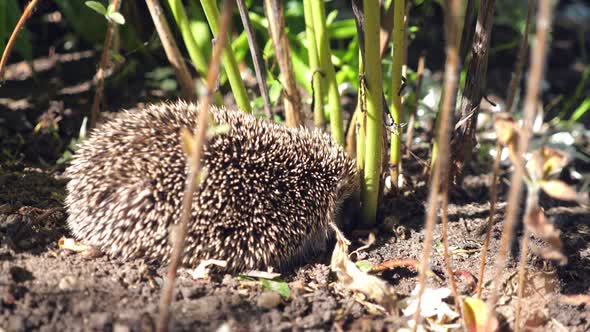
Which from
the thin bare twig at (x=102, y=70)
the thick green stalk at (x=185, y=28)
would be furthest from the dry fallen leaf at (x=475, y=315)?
the thin bare twig at (x=102, y=70)

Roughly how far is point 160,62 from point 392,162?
230cm

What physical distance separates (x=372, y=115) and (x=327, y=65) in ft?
1.89

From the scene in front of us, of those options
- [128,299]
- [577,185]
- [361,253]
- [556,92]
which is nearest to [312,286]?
[361,253]

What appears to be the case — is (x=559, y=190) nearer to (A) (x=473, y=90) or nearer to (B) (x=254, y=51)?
(A) (x=473, y=90)

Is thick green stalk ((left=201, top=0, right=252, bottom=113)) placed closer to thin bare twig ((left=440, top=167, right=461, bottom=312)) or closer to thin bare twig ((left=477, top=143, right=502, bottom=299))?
thin bare twig ((left=440, top=167, right=461, bottom=312))

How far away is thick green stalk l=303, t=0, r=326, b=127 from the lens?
412cm

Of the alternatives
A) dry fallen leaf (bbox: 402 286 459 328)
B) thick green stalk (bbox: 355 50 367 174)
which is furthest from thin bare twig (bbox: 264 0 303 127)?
dry fallen leaf (bbox: 402 286 459 328)

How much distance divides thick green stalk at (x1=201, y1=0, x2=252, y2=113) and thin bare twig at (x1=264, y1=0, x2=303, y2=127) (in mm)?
271

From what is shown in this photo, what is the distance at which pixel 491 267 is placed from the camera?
3.93 m

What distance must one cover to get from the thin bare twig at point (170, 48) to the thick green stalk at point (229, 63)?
17.7 inches

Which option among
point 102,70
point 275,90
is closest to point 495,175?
point 275,90

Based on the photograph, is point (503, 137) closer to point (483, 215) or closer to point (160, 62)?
point (483, 215)

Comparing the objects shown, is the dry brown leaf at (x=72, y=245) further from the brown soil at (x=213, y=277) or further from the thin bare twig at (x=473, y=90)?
the thin bare twig at (x=473, y=90)

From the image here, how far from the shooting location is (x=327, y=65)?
4281 millimetres
